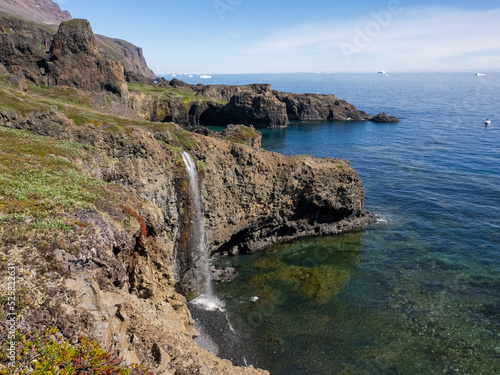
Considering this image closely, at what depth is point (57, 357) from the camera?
9344mm

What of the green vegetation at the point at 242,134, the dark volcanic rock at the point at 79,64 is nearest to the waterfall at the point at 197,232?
the green vegetation at the point at 242,134

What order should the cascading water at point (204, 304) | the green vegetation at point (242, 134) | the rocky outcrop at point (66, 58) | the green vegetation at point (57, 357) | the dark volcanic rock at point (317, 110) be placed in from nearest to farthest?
the green vegetation at point (57, 357), the cascading water at point (204, 304), the green vegetation at point (242, 134), the rocky outcrop at point (66, 58), the dark volcanic rock at point (317, 110)

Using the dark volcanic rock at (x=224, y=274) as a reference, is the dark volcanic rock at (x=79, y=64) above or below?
above

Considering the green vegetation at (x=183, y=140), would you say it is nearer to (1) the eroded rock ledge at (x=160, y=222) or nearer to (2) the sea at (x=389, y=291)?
(1) the eroded rock ledge at (x=160, y=222)

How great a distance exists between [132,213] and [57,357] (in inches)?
454

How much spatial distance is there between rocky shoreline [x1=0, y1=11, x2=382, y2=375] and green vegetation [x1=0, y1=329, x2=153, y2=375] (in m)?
0.55

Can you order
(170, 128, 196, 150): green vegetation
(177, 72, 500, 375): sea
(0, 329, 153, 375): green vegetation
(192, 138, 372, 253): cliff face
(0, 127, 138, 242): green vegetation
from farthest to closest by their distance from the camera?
(192, 138, 372, 253): cliff face
(170, 128, 196, 150): green vegetation
(177, 72, 500, 375): sea
(0, 127, 138, 242): green vegetation
(0, 329, 153, 375): green vegetation

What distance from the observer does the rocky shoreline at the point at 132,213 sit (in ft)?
41.6

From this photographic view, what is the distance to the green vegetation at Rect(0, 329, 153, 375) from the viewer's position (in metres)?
8.80

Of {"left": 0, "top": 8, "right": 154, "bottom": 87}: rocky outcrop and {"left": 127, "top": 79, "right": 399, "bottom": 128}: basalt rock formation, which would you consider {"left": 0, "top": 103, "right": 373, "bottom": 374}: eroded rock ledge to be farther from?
{"left": 127, "top": 79, "right": 399, "bottom": 128}: basalt rock formation

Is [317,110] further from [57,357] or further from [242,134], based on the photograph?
[57,357]

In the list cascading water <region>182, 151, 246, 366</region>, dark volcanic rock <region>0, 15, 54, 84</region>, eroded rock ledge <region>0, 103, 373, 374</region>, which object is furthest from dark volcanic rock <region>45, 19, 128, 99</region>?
cascading water <region>182, 151, 246, 366</region>

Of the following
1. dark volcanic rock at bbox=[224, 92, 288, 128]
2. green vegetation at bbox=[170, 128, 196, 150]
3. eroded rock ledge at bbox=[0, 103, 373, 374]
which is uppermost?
dark volcanic rock at bbox=[224, 92, 288, 128]

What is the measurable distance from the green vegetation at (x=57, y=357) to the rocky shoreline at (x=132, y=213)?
55cm
